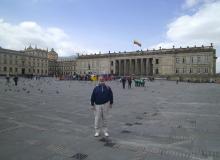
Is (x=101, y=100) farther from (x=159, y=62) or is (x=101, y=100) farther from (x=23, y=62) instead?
(x=23, y=62)

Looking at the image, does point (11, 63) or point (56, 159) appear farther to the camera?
→ point (11, 63)

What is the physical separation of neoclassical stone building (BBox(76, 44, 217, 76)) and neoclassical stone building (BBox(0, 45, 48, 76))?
2513 centimetres

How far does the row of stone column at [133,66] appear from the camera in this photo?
328 ft

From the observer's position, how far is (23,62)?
360 ft

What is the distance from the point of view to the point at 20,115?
9.88 meters

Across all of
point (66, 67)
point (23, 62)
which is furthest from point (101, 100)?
point (66, 67)

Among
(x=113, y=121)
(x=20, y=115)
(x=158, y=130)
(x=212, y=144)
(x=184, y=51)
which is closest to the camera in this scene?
(x=212, y=144)

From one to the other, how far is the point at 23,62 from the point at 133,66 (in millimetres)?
55838

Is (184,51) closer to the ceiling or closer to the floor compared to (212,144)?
closer to the ceiling

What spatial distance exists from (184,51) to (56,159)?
301ft

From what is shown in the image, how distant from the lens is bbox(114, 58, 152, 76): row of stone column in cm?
10009

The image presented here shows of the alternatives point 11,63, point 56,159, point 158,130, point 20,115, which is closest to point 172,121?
point 158,130

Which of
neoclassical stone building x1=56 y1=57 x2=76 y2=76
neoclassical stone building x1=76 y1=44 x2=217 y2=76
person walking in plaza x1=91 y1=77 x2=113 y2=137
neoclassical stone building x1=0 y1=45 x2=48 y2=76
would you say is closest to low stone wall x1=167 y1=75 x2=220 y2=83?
neoclassical stone building x1=76 y1=44 x2=217 y2=76

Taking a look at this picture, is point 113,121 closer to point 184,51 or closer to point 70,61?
point 184,51
